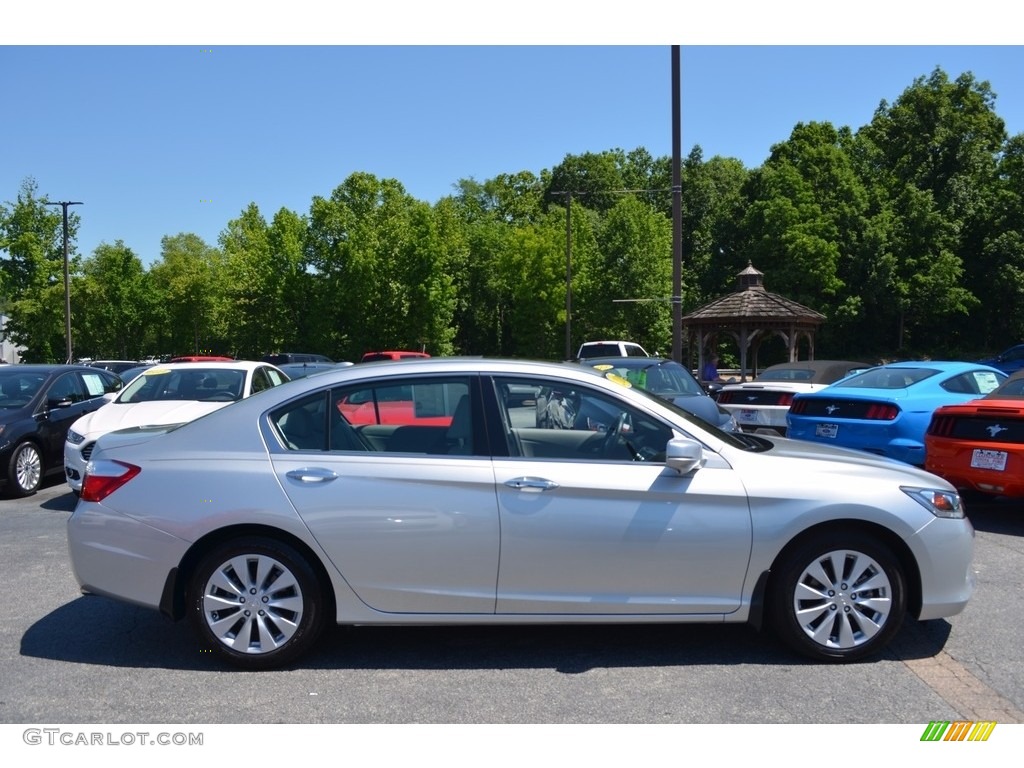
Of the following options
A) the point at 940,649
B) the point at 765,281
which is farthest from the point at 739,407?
the point at 765,281

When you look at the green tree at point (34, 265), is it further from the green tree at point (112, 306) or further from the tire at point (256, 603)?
the tire at point (256, 603)

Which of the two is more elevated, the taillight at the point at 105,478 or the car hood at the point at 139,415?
the car hood at the point at 139,415

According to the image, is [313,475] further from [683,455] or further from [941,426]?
[941,426]

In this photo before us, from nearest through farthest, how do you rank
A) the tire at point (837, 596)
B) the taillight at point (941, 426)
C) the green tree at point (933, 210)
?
the tire at point (837, 596)
the taillight at point (941, 426)
the green tree at point (933, 210)

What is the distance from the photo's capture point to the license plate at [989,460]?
24.7 feet

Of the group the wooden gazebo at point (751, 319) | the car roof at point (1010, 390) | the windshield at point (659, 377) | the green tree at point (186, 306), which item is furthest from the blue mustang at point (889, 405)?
the green tree at point (186, 306)

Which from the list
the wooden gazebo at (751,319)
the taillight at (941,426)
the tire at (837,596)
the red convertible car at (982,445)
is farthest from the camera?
the wooden gazebo at (751,319)

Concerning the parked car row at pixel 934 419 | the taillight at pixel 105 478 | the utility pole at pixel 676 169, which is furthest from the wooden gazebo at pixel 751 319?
the taillight at pixel 105 478

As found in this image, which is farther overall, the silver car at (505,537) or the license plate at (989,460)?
the license plate at (989,460)

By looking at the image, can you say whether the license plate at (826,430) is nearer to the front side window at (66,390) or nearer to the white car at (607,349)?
the front side window at (66,390)

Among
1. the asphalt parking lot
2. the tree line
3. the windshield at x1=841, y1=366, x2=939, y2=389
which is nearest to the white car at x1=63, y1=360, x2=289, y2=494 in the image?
the asphalt parking lot

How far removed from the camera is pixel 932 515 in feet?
14.9

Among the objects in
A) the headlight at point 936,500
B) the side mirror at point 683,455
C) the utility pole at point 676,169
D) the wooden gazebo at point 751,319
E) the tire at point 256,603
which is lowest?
the tire at point 256,603
